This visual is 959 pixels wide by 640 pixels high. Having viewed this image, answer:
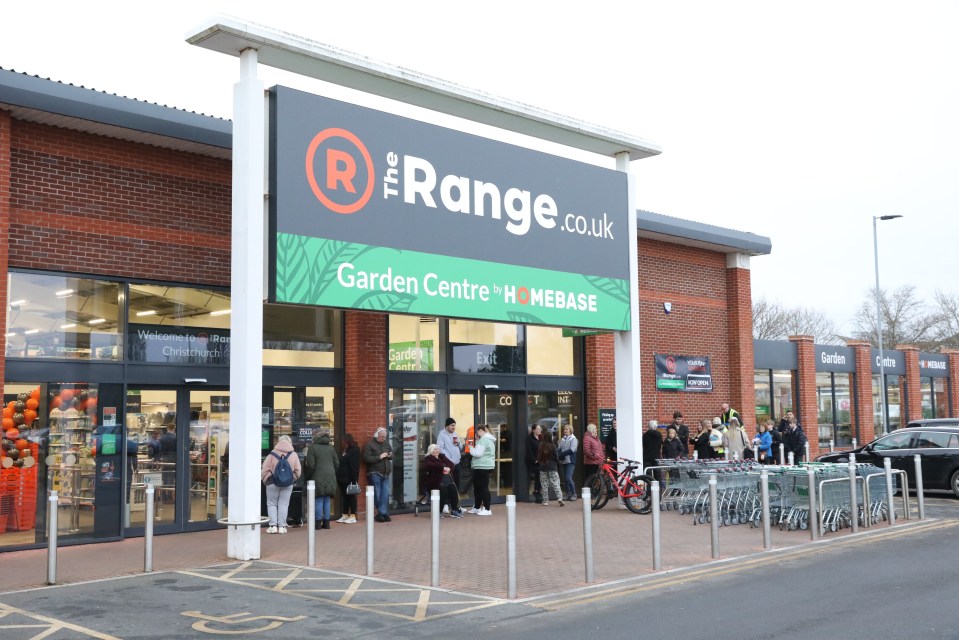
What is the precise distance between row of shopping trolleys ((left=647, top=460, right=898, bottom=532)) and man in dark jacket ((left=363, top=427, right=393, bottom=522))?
16.0 feet

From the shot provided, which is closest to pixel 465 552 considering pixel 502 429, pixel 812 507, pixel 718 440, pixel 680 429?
pixel 812 507

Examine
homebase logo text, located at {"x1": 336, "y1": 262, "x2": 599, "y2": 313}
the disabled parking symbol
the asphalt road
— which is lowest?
the asphalt road

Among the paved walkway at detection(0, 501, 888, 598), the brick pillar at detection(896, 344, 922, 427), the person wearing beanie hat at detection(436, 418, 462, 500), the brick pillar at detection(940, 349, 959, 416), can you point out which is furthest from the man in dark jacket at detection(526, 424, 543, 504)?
the brick pillar at detection(940, 349, 959, 416)

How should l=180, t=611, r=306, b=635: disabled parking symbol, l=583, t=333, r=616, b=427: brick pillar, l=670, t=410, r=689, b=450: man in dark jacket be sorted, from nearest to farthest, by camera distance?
l=180, t=611, r=306, b=635: disabled parking symbol
l=670, t=410, r=689, b=450: man in dark jacket
l=583, t=333, r=616, b=427: brick pillar

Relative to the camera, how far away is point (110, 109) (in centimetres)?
1377

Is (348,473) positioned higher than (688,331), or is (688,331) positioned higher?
(688,331)

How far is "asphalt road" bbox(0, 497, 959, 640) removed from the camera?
823cm

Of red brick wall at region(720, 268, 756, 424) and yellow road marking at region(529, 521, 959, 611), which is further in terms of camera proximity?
red brick wall at region(720, 268, 756, 424)

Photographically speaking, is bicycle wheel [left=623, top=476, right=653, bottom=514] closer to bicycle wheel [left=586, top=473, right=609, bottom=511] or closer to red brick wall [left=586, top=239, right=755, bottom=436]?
bicycle wheel [left=586, top=473, right=609, bottom=511]

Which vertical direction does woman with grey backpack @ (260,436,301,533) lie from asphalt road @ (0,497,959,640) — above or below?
above

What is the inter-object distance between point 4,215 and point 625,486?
11308 millimetres

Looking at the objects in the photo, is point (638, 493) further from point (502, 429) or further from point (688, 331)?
point (688, 331)

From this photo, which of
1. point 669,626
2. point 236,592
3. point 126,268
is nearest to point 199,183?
point 126,268

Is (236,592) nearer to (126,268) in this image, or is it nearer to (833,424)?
(126,268)
